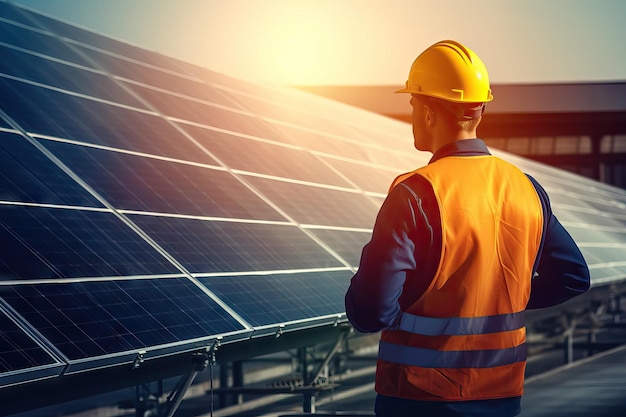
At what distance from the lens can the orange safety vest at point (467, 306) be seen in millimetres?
3369

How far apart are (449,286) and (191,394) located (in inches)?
562

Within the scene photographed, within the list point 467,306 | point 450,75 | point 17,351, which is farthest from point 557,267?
point 17,351

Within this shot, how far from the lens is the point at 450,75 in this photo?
145 inches

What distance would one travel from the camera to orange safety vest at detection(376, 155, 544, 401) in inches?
133

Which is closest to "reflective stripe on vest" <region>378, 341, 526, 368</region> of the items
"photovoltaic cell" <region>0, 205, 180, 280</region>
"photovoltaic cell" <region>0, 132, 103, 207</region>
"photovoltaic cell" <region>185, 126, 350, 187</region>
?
"photovoltaic cell" <region>0, 205, 180, 280</region>

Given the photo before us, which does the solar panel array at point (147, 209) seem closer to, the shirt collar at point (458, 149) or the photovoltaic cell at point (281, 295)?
the photovoltaic cell at point (281, 295)

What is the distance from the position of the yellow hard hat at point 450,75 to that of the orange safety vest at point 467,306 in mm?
248

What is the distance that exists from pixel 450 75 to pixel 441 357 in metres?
1.03

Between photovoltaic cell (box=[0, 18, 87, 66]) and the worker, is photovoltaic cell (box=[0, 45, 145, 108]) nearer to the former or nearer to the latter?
photovoltaic cell (box=[0, 18, 87, 66])

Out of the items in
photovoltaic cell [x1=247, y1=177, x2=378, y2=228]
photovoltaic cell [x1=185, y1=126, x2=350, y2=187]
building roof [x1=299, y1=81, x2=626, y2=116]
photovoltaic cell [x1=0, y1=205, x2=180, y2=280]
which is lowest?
photovoltaic cell [x1=0, y1=205, x2=180, y2=280]

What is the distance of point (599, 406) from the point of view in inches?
530

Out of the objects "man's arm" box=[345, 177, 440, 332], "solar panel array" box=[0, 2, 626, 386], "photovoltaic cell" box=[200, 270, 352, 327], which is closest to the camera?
"man's arm" box=[345, 177, 440, 332]

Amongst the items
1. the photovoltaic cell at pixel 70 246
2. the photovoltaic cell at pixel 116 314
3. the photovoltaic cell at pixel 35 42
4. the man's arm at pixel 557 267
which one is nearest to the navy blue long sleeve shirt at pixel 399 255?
the man's arm at pixel 557 267

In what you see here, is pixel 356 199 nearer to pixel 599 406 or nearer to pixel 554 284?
pixel 599 406
